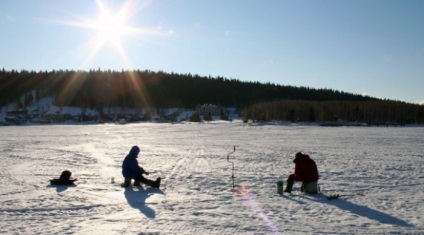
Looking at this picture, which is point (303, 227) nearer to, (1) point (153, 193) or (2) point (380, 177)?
→ (1) point (153, 193)

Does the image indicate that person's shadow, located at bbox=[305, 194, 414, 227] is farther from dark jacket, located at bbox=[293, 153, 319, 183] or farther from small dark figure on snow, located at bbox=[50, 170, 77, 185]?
small dark figure on snow, located at bbox=[50, 170, 77, 185]

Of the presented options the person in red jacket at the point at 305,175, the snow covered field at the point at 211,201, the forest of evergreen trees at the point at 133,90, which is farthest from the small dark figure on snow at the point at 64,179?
the forest of evergreen trees at the point at 133,90

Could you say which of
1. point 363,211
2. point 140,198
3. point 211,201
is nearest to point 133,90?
point 140,198

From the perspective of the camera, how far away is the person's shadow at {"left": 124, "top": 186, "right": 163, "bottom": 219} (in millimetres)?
10398

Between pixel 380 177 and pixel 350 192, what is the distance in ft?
11.1

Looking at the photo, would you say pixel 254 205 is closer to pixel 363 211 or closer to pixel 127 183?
pixel 363 211

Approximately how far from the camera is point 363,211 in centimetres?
1034

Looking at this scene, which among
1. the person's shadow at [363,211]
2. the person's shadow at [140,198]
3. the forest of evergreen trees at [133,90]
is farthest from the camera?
the forest of evergreen trees at [133,90]

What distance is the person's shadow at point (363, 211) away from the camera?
9.34 meters

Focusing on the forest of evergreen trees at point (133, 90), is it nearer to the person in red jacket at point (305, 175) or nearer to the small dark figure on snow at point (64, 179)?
the person in red jacket at point (305, 175)

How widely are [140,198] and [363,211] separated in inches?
228

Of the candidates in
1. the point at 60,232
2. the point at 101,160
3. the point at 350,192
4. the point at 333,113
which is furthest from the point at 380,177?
the point at 333,113

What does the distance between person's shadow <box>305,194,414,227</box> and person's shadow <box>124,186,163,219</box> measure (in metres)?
4.52

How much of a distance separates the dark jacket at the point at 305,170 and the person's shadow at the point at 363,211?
581 mm
